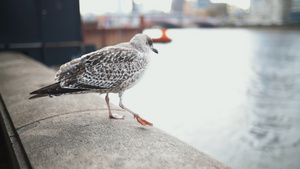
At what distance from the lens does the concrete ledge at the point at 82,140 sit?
2.58 m

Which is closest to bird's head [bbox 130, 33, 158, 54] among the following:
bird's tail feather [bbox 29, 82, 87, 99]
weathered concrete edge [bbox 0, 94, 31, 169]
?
bird's tail feather [bbox 29, 82, 87, 99]

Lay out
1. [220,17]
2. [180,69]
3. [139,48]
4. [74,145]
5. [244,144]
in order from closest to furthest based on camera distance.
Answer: [74,145] < [139,48] < [244,144] < [180,69] < [220,17]

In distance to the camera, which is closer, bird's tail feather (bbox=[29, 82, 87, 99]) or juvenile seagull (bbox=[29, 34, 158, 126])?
bird's tail feather (bbox=[29, 82, 87, 99])

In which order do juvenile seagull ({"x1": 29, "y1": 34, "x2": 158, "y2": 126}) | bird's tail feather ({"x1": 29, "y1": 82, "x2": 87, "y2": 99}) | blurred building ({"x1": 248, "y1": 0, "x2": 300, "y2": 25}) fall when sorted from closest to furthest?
bird's tail feather ({"x1": 29, "y1": 82, "x2": 87, "y2": 99}) → juvenile seagull ({"x1": 29, "y1": 34, "x2": 158, "y2": 126}) → blurred building ({"x1": 248, "y1": 0, "x2": 300, "y2": 25})

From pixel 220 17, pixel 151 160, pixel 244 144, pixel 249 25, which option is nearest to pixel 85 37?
pixel 244 144

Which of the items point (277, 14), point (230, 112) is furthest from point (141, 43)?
point (277, 14)

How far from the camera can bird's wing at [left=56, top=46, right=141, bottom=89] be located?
3.22 m

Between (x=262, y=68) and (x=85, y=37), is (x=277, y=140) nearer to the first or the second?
(x=85, y=37)

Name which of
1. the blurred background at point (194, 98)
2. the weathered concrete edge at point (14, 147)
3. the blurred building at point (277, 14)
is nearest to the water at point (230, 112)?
the blurred background at point (194, 98)

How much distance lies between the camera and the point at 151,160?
8.45ft

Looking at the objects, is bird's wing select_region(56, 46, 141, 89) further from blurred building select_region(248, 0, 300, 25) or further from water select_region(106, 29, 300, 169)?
blurred building select_region(248, 0, 300, 25)

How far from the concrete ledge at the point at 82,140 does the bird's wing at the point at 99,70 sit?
0.51 meters

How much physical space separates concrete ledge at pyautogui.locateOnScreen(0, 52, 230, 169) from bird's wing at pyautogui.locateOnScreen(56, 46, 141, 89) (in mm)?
515

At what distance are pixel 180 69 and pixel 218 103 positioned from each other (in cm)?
721
